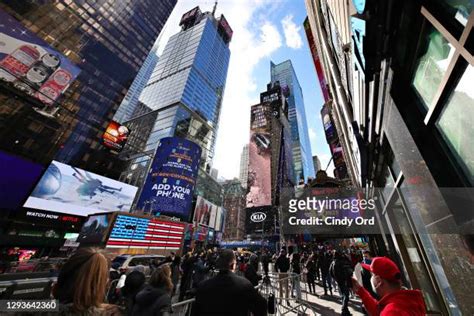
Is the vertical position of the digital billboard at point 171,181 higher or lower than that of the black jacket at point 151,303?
higher

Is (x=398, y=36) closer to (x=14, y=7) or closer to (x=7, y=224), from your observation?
(x=7, y=224)

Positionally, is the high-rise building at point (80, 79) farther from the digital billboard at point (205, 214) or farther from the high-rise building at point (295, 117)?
the high-rise building at point (295, 117)

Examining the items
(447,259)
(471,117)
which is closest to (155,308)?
(447,259)

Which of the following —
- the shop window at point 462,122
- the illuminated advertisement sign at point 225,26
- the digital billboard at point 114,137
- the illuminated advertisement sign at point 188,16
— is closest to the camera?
the shop window at point 462,122

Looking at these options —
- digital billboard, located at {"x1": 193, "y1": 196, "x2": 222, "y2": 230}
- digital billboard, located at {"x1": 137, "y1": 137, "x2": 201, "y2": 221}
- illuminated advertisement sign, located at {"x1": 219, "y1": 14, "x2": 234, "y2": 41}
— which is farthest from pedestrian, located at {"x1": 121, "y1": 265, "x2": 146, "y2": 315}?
illuminated advertisement sign, located at {"x1": 219, "y1": 14, "x2": 234, "y2": 41}

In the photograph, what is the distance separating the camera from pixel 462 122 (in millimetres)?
1993

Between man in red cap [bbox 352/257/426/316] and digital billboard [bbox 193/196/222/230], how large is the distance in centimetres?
4571

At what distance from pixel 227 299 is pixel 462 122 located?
10.3ft

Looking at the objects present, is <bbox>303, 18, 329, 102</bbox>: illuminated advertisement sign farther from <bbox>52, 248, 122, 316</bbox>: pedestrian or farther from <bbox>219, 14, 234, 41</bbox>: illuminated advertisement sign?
<bbox>219, 14, 234, 41</bbox>: illuminated advertisement sign

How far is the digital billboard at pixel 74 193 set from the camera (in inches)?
987

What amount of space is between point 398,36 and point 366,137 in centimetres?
335

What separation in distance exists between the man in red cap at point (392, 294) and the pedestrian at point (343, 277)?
459 cm

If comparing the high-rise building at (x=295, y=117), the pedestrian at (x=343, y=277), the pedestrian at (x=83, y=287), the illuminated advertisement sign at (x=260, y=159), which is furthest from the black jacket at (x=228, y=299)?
the high-rise building at (x=295, y=117)

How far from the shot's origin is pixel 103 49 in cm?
4381
